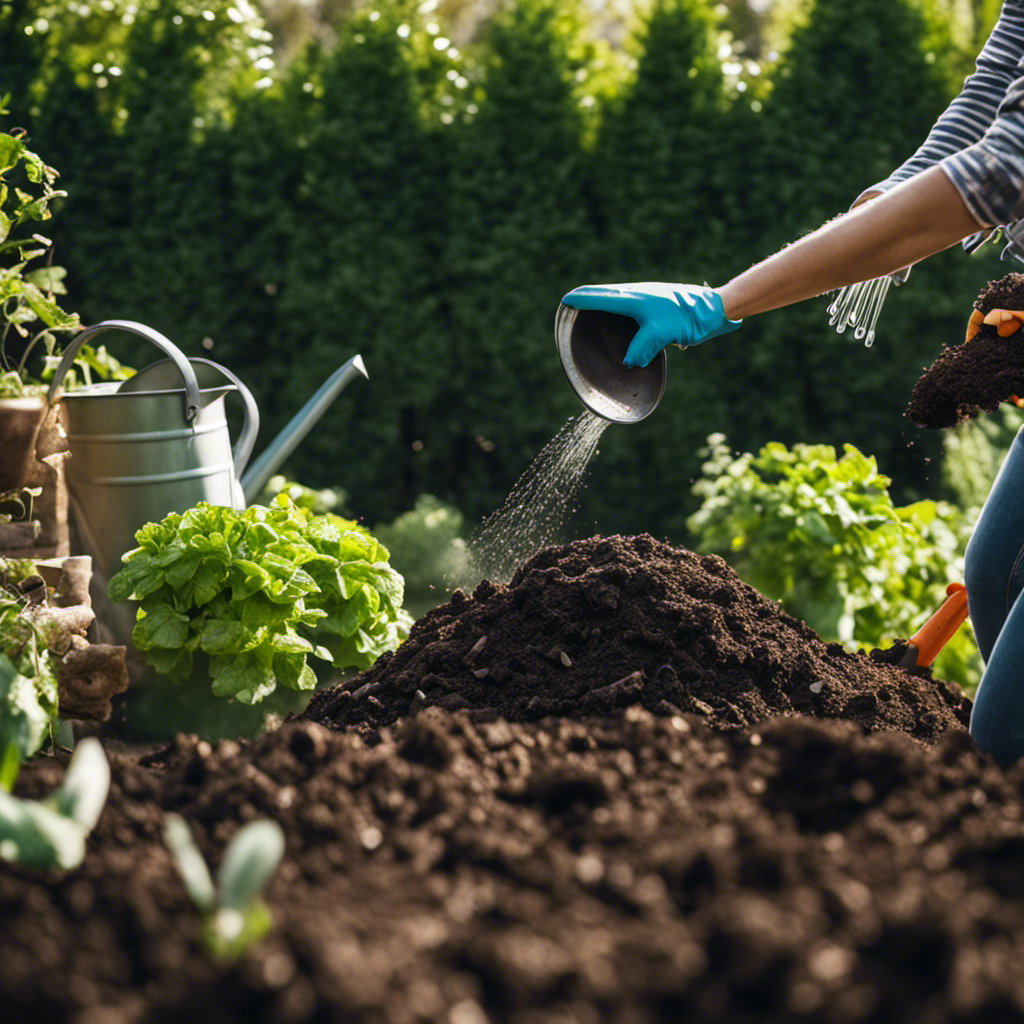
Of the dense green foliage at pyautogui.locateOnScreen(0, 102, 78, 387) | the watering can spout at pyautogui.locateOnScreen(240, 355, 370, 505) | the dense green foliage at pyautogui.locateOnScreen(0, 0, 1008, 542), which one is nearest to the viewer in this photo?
the dense green foliage at pyautogui.locateOnScreen(0, 102, 78, 387)

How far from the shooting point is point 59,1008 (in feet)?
2.56

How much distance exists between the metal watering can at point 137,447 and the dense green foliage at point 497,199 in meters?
2.36

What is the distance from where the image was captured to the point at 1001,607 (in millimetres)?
1998

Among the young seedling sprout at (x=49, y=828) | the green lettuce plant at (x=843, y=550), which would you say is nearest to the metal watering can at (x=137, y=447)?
the young seedling sprout at (x=49, y=828)

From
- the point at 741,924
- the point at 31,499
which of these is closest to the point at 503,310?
the point at 31,499

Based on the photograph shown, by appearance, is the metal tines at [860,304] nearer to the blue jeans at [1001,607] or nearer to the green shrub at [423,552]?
the blue jeans at [1001,607]

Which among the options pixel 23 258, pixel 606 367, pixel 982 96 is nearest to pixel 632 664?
pixel 606 367

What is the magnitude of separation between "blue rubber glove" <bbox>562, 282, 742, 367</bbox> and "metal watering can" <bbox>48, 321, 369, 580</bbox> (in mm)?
1178

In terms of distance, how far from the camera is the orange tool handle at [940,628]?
229 centimetres

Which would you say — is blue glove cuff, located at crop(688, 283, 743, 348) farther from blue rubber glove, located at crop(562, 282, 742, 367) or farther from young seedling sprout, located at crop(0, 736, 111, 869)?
young seedling sprout, located at crop(0, 736, 111, 869)

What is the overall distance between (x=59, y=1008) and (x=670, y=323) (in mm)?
1434

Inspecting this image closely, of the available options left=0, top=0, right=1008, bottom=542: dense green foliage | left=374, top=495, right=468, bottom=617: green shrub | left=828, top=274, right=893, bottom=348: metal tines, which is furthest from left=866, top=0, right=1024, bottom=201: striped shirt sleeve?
left=0, top=0, right=1008, bottom=542: dense green foliage

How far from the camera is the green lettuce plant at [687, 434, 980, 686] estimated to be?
3.33 metres

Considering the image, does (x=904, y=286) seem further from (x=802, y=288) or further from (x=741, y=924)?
(x=741, y=924)
